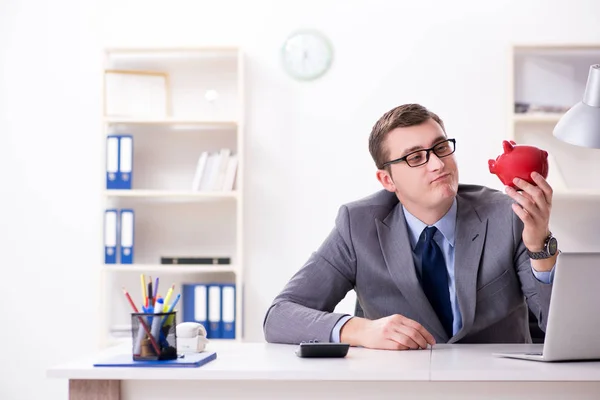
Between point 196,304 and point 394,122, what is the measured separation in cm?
190

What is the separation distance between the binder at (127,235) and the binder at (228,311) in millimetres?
484

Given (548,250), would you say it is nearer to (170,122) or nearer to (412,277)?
(412,277)

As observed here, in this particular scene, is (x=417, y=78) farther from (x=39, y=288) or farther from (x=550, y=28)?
(x=39, y=288)

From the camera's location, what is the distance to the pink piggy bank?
67.6 inches

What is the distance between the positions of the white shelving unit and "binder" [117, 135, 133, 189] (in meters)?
1.85

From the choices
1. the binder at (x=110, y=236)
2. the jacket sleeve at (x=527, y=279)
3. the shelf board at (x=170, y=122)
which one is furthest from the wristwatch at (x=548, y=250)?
the binder at (x=110, y=236)

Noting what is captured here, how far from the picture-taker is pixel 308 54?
4020 millimetres

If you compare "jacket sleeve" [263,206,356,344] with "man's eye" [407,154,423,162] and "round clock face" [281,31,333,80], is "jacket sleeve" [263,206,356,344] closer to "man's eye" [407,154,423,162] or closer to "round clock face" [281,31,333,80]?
"man's eye" [407,154,423,162]

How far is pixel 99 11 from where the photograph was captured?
4145mm

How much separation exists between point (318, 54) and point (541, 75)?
1102 mm

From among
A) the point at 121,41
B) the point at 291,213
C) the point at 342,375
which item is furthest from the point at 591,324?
the point at 121,41

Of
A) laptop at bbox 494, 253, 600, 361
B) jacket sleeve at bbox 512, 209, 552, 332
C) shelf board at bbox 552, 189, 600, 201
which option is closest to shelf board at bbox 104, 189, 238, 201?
shelf board at bbox 552, 189, 600, 201

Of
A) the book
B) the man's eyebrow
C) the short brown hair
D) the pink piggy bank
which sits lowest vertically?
the book

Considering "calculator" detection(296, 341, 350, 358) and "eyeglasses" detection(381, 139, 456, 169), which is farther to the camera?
"eyeglasses" detection(381, 139, 456, 169)
